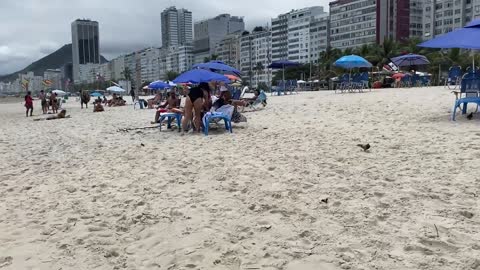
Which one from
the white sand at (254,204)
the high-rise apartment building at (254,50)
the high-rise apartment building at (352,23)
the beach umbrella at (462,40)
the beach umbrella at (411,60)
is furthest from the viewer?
the high-rise apartment building at (254,50)

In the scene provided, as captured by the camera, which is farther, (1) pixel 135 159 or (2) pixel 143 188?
(1) pixel 135 159

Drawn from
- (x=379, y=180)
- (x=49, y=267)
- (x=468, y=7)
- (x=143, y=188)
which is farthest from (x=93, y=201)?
(x=468, y=7)

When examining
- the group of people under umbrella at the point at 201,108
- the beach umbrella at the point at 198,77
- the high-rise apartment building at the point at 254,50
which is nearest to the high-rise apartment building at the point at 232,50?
the high-rise apartment building at the point at 254,50

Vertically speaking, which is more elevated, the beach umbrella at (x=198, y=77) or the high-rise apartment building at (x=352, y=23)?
the high-rise apartment building at (x=352, y=23)

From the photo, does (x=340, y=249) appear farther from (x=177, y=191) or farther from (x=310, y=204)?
(x=177, y=191)

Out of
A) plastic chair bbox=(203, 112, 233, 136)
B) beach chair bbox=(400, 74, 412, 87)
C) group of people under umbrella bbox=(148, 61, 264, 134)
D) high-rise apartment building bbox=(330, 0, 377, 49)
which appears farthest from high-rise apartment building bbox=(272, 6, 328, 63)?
plastic chair bbox=(203, 112, 233, 136)

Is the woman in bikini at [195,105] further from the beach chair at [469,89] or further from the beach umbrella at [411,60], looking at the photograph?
the beach umbrella at [411,60]

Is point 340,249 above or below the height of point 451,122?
below

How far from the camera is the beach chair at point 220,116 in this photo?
820 centimetres

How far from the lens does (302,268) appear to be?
2455mm

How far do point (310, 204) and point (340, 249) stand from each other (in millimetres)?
895

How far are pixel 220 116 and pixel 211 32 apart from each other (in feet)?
511

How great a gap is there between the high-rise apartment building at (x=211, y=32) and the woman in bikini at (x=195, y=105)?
141142 millimetres

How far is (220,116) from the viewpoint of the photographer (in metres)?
8.23
